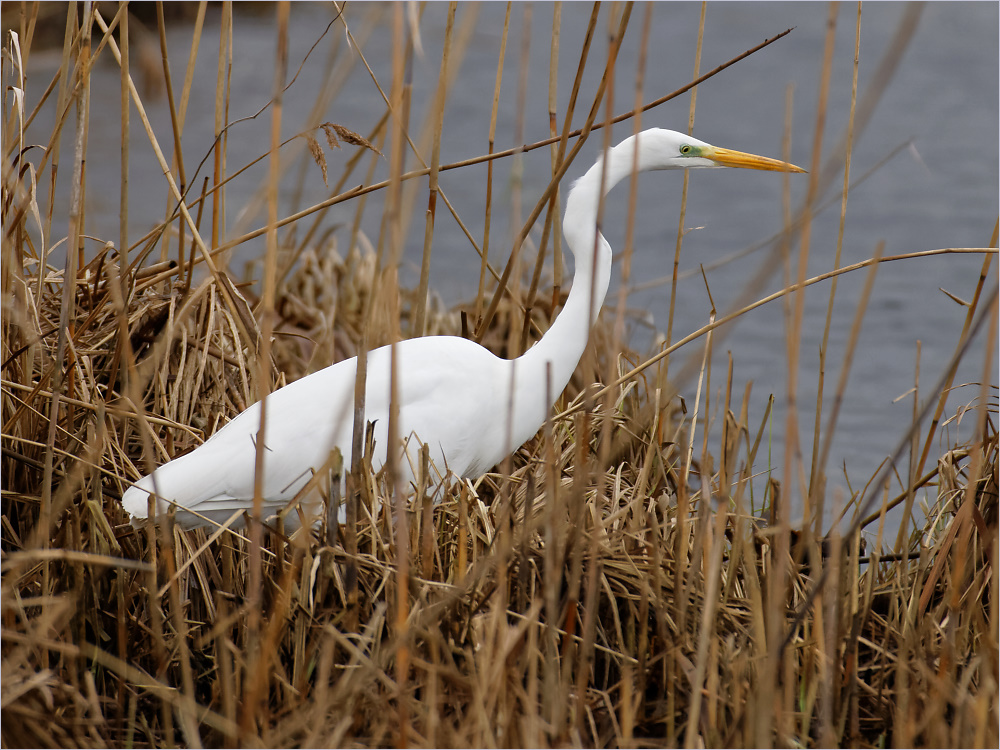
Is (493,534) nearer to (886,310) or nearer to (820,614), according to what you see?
(820,614)

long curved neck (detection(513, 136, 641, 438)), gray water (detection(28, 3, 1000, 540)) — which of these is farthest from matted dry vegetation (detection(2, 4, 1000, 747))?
gray water (detection(28, 3, 1000, 540))

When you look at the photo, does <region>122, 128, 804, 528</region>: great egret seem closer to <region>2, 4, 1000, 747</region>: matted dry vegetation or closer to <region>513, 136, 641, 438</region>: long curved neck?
<region>513, 136, 641, 438</region>: long curved neck

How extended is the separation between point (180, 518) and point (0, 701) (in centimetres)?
61

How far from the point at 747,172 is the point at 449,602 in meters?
6.34

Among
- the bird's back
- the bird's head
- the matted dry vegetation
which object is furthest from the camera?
the bird's head

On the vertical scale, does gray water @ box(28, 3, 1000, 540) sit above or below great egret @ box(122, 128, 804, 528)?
Answer: above

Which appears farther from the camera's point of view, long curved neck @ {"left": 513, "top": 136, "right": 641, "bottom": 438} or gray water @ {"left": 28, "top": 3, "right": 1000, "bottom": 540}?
gray water @ {"left": 28, "top": 3, "right": 1000, "bottom": 540}

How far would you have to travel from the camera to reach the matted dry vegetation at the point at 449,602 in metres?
1.34

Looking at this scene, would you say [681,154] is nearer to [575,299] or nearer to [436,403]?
[575,299]

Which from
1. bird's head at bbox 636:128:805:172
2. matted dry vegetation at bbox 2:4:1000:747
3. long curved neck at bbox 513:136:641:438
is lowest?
matted dry vegetation at bbox 2:4:1000:747

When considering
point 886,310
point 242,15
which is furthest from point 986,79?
point 242,15

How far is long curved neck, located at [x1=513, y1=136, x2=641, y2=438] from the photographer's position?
1.99m

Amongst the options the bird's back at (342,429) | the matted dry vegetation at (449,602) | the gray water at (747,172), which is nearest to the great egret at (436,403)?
the bird's back at (342,429)

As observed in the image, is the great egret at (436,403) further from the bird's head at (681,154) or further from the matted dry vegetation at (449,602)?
the matted dry vegetation at (449,602)
